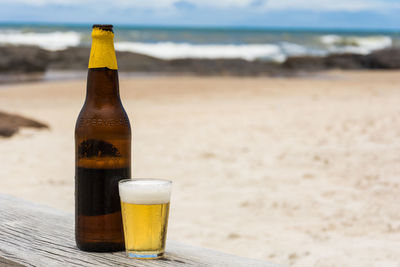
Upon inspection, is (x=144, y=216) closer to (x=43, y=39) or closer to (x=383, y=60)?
(x=383, y=60)

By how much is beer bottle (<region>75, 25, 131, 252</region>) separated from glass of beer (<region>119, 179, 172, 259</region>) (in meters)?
0.05

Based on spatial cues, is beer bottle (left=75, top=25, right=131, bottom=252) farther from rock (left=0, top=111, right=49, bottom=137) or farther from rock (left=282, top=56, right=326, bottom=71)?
rock (left=282, top=56, right=326, bottom=71)

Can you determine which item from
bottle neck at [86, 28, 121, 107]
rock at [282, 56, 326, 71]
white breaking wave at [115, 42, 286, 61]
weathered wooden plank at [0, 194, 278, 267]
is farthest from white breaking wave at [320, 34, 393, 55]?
bottle neck at [86, 28, 121, 107]

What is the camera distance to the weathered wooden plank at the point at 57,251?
3.80 ft

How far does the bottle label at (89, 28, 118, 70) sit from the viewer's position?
1192 mm

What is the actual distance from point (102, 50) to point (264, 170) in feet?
12.8

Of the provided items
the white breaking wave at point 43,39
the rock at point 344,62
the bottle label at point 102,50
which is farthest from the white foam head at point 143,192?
the white breaking wave at point 43,39

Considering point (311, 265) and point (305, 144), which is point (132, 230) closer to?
point (311, 265)

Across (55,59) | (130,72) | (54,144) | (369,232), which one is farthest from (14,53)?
(369,232)

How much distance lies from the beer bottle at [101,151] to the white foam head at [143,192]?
0.05 meters

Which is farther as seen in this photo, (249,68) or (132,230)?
(249,68)

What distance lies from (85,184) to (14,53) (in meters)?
18.0

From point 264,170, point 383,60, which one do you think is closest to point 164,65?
point 383,60

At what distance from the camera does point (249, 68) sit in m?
19.5
